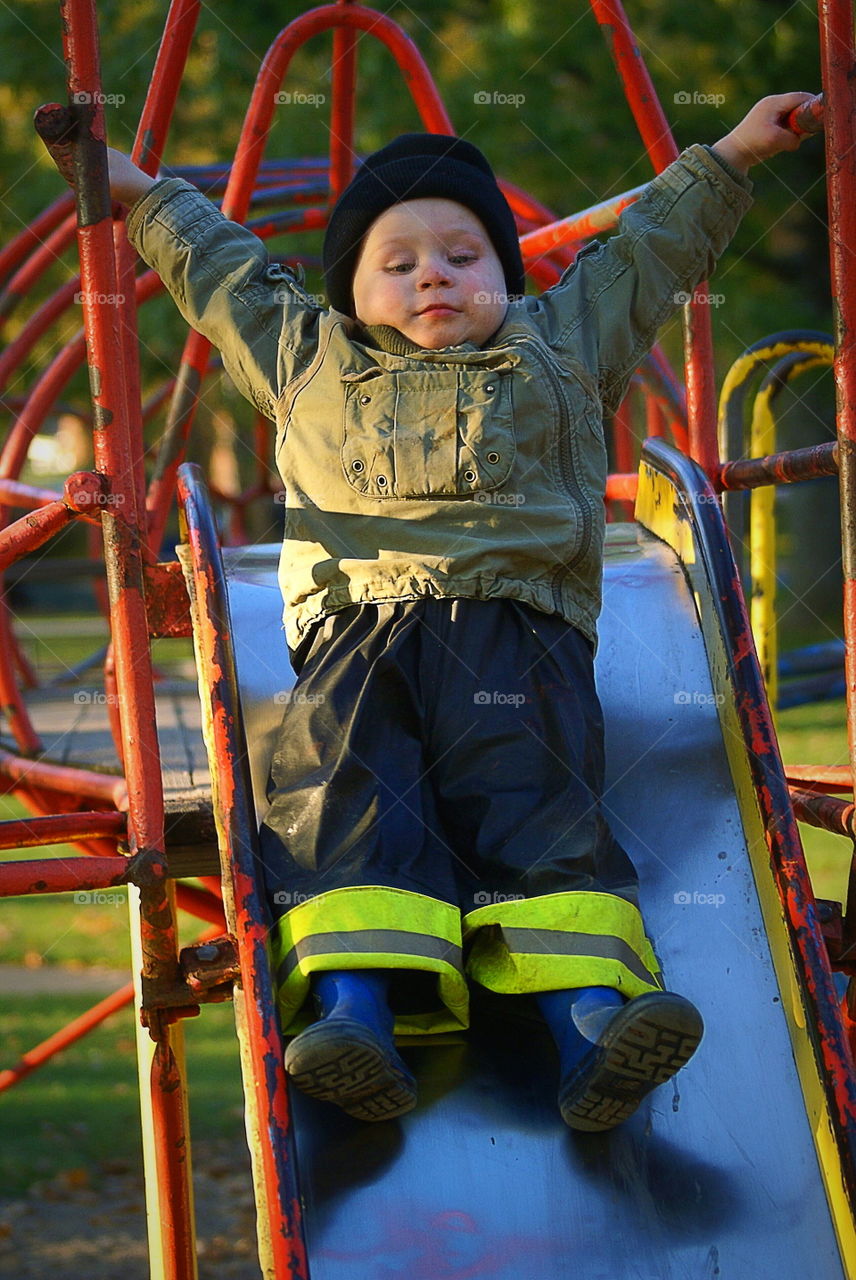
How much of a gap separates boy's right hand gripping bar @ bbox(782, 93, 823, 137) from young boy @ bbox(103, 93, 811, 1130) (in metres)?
0.02

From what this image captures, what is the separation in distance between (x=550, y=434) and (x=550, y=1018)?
77 centimetres

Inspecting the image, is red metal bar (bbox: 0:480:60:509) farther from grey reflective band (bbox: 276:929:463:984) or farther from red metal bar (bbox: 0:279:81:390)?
grey reflective band (bbox: 276:929:463:984)

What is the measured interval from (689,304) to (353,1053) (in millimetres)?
1512

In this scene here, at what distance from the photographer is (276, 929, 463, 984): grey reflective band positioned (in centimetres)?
166

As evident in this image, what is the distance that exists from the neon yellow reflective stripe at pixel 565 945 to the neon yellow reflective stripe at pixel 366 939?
56 mm

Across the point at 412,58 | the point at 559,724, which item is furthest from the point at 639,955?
the point at 412,58

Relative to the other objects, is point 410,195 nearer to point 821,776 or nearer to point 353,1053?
point 821,776

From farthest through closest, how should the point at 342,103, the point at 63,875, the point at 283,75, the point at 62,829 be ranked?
the point at 342,103, the point at 283,75, the point at 62,829, the point at 63,875

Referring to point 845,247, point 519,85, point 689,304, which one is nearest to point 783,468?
point 845,247

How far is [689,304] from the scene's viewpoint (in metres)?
2.54

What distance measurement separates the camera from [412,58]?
3.36 m

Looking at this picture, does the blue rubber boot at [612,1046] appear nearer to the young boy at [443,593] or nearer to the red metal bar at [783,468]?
the young boy at [443,593]

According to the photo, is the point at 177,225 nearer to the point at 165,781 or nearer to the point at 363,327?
the point at 363,327

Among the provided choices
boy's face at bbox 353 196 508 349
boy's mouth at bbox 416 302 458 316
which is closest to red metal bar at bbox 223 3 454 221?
boy's face at bbox 353 196 508 349
